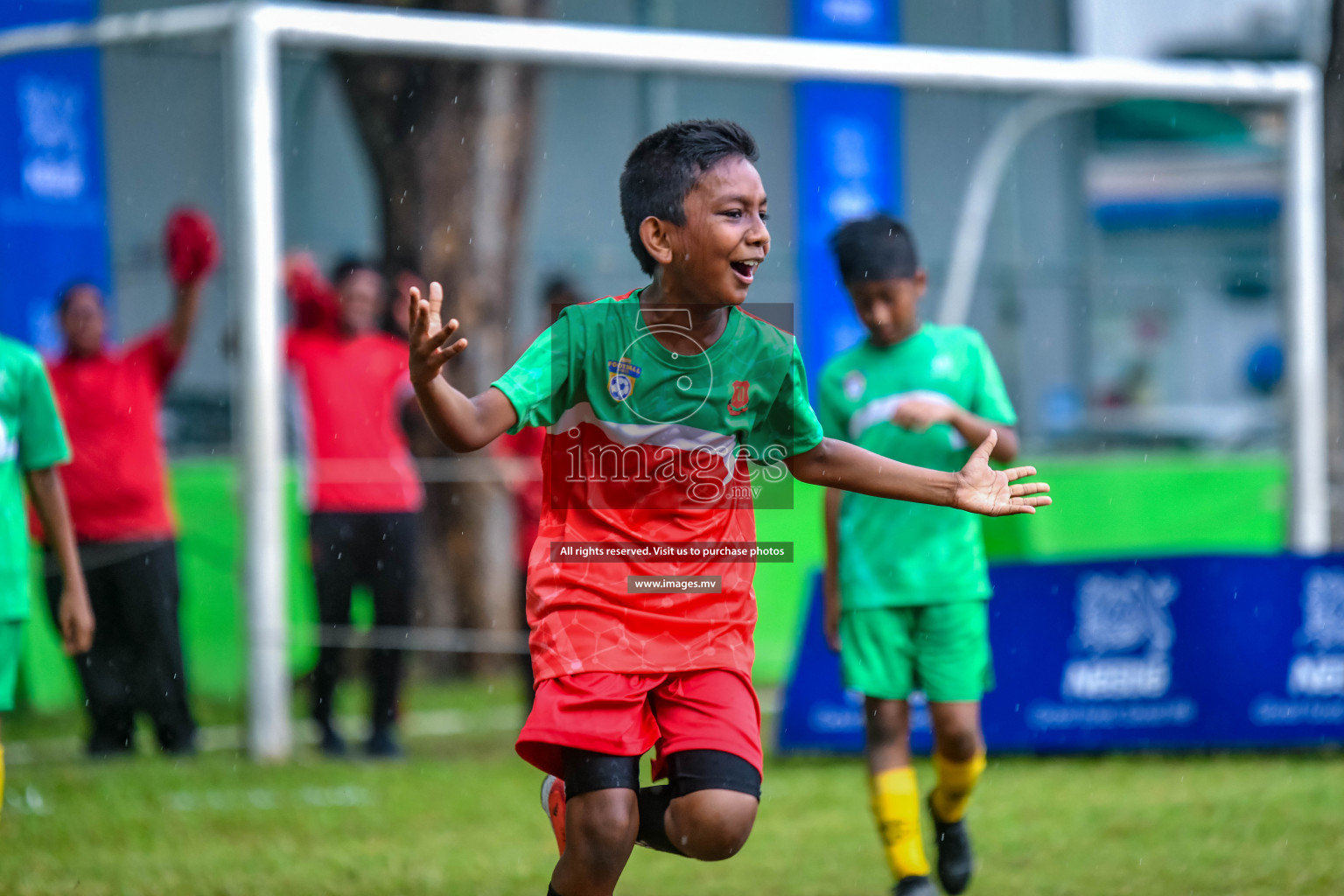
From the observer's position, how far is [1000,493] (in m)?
3.40

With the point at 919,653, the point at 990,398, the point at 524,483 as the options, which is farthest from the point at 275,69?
the point at 919,653

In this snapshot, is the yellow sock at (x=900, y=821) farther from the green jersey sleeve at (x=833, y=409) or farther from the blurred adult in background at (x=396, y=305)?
the blurred adult in background at (x=396, y=305)

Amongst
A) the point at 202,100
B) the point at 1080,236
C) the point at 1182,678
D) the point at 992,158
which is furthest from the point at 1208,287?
the point at 1182,678

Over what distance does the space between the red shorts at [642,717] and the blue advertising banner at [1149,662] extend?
411 cm

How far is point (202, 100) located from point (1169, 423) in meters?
13.6

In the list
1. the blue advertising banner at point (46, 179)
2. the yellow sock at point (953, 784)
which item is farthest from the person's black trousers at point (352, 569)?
the yellow sock at point (953, 784)

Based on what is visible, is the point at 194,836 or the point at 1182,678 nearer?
the point at 194,836

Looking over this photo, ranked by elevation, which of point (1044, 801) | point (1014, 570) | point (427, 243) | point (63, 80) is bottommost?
point (1044, 801)

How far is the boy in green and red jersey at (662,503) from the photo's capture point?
10.9ft

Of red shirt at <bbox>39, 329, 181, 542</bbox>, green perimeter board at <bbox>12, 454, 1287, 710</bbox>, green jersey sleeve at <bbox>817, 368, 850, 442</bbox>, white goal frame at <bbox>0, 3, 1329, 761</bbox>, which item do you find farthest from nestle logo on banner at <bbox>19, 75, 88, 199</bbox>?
green jersey sleeve at <bbox>817, 368, 850, 442</bbox>

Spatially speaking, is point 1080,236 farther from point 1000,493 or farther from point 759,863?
point 1000,493

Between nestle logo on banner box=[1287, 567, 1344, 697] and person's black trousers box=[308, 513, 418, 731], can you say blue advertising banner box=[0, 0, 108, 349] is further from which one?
nestle logo on banner box=[1287, 567, 1344, 697]

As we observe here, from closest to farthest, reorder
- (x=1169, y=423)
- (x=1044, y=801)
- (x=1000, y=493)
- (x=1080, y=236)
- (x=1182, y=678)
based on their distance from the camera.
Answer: (x=1000, y=493) < (x=1044, y=801) < (x=1182, y=678) < (x=1169, y=423) < (x=1080, y=236)

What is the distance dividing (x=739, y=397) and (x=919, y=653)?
182 cm
